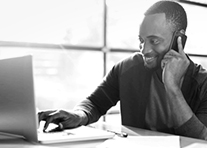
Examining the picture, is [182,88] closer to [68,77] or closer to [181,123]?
[181,123]

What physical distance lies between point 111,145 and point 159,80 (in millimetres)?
802

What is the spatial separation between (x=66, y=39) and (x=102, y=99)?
74 cm

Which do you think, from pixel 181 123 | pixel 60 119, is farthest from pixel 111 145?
pixel 181 123

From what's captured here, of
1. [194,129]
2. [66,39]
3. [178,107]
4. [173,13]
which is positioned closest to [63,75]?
[66,39]

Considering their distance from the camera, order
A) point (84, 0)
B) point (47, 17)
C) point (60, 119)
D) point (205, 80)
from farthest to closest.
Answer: point (84, 0), point (47, 17), point (205, 80), point (60, 119)

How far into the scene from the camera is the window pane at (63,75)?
222 centimetres

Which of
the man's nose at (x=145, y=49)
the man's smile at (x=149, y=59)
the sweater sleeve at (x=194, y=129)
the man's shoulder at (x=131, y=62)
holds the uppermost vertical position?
the man's nose at (x=145, y=49)

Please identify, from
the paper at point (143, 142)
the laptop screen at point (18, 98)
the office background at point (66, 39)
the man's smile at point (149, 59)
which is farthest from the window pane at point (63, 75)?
the paper at point (143, 142)

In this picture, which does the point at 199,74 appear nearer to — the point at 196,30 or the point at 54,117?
the point at 54,117

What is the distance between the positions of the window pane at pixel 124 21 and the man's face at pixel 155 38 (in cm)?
87

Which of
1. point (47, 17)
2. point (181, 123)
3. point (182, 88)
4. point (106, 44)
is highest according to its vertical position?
point (47, 17)

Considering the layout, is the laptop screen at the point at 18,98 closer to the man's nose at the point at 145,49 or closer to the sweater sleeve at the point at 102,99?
the sweater sleeve at the point at 102,99

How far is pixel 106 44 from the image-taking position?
244cm

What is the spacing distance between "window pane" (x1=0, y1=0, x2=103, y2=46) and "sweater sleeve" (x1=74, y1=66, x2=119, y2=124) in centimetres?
63
